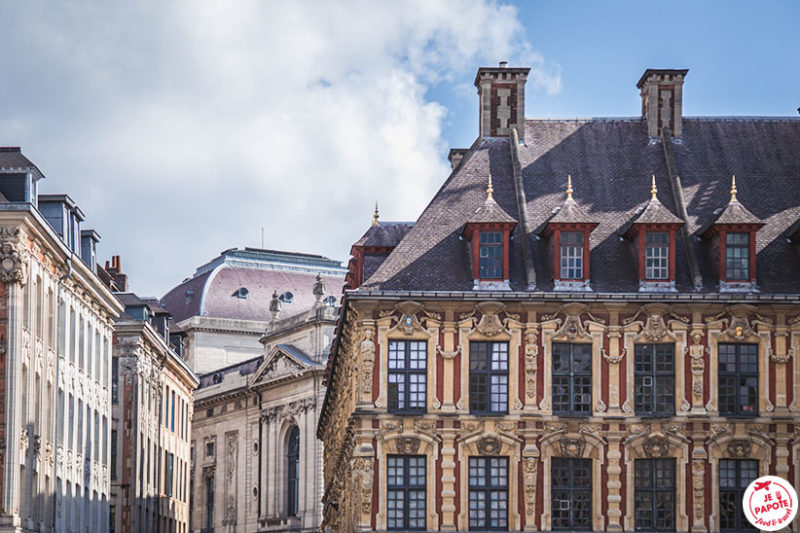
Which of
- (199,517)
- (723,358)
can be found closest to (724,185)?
(723,358)

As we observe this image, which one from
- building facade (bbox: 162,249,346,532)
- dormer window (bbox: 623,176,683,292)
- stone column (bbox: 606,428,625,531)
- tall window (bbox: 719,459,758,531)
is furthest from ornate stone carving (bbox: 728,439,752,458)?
building facade (bbox: 162,249,346,532)

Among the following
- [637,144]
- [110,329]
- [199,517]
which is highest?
[637,144]

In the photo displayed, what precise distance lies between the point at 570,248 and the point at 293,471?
80841 millimetres

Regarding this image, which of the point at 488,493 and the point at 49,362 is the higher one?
the point at 49,362

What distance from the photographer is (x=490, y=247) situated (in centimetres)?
6150

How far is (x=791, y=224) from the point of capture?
63.6 metres

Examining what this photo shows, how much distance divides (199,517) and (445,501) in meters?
92.8

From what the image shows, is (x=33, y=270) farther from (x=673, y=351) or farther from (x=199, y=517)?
(x=199, y=517)

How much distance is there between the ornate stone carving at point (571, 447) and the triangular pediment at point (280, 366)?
243ft

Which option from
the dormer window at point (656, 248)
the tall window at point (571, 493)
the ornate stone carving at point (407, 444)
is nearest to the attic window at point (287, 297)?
the dormer window at point (656, 248)

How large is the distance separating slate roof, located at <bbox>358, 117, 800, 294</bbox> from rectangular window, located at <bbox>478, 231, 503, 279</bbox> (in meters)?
0.60

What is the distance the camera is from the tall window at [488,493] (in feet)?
195

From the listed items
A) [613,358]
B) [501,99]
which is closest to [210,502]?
[501,99]

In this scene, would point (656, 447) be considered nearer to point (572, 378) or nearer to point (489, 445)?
point (572, 378)
